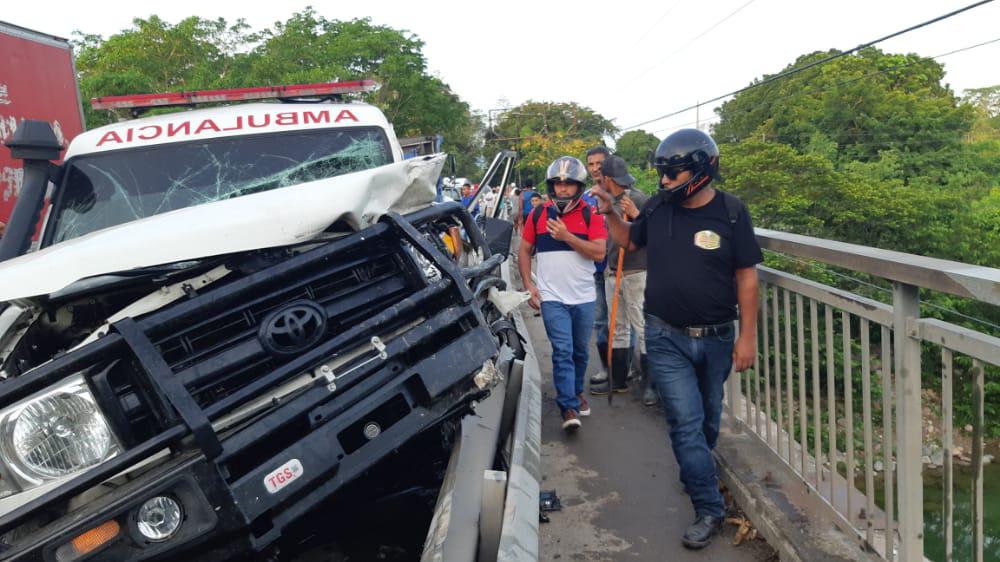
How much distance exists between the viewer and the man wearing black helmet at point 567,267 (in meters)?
5.20

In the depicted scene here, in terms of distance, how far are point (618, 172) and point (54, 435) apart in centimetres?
381

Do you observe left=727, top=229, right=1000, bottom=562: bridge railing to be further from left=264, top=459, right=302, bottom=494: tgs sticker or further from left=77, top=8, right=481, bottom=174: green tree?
left=77, top=8, right=481, bottom=174: green tree

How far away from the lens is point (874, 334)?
320 centimetres

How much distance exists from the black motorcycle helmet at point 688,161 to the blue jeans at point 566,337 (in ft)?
5.57

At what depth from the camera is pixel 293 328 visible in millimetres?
2824

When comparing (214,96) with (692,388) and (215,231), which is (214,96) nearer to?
(215,231)

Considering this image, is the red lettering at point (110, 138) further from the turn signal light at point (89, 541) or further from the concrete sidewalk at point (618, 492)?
the concrete sidewalk at point (618, 492)

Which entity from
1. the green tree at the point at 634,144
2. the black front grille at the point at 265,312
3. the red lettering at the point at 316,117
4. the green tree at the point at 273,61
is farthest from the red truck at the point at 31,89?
the green tree at the point at 634,144

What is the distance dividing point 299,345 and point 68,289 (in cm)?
84

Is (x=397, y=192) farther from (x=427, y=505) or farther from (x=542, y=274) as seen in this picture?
(x=542, y=274)

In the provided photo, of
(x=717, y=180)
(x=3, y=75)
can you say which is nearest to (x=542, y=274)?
(x=717, y=180)

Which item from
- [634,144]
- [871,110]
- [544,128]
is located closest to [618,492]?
[871,110]

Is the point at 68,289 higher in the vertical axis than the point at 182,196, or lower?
lower

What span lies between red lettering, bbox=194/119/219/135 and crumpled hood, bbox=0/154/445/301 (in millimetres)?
1695
